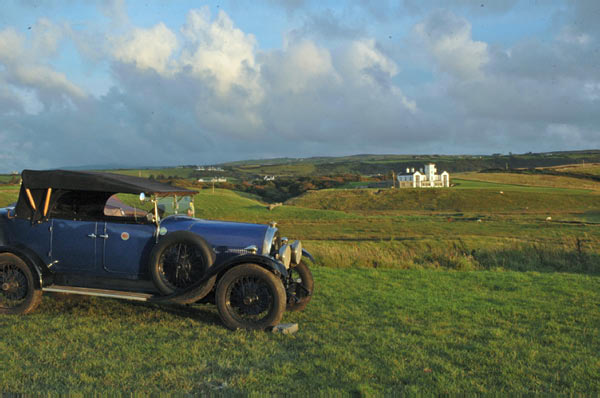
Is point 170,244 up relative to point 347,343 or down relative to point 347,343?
up

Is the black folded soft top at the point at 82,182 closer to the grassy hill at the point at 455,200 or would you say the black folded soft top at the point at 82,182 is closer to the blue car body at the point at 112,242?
the blue car body at the point at 112,242

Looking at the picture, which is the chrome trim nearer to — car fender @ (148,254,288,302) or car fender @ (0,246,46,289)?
car fender @ (148,254,288,302)

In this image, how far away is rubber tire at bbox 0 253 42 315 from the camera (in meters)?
7.26

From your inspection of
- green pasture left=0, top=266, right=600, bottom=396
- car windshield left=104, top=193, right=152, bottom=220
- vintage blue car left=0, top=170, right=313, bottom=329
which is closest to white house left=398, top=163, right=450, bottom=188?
green pasture left=0, top=266, right=600, bottom=396

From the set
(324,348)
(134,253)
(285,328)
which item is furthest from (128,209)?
(324,348)

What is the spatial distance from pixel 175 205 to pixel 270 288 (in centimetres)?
234

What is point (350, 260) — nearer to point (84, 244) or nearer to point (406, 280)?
point (406, 280)

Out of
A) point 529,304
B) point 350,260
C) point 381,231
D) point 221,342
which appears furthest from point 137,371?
point 381,231

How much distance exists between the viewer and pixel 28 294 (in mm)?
7305

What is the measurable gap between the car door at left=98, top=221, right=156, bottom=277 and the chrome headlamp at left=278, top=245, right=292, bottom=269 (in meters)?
1.96

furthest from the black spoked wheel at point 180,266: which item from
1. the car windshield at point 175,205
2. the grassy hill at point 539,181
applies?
the grassy hill at point 539,181

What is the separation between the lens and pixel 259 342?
6.07m

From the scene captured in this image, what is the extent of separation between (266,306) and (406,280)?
217 inches

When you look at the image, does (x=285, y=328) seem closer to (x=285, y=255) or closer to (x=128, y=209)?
(x=285, y=255)
